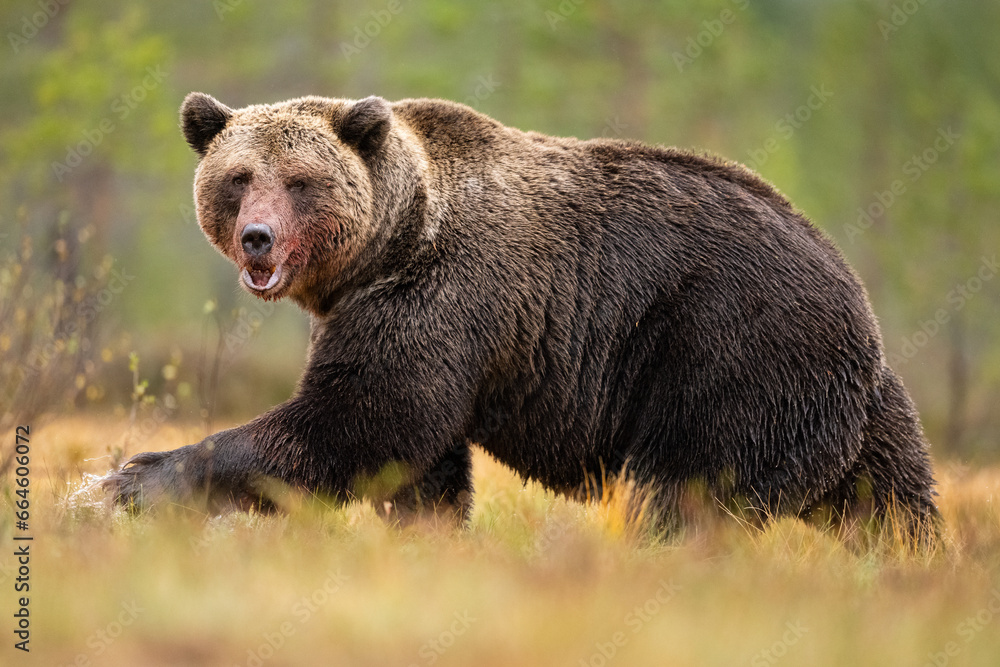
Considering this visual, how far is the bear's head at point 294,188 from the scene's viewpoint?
511 cm

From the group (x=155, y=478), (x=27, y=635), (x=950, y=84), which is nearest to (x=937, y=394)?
(x=950, y=84)

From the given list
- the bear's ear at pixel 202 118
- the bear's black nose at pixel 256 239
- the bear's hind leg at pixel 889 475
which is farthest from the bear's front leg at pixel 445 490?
the bear's ear at pixel 202 118

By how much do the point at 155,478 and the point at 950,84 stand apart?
16310 millimetres

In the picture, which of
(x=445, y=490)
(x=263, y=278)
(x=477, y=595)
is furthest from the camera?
(x=445, y=490)

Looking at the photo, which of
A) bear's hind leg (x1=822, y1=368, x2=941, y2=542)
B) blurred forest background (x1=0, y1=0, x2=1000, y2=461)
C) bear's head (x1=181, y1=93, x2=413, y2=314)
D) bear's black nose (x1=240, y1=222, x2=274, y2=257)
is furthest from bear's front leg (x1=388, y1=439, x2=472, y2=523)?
blurred forest background (x1=0, y1=0, x2=1000, y2=461)

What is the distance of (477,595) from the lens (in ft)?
11.5

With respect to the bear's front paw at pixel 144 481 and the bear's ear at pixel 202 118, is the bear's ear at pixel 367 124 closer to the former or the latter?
the bear's ear at pixel 202 118

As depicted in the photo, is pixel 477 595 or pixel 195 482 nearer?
pixel 477 595

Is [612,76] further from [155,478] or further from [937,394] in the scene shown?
[155,478]

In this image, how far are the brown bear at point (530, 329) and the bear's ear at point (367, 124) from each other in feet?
0.04

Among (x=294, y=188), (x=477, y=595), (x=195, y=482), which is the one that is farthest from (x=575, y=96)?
(x=477, y=595)

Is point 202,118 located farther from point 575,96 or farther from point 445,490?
point 575,96

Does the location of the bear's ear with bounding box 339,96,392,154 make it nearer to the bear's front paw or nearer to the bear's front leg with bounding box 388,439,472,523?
the bear's front leg with bounding box 388,439,472,523

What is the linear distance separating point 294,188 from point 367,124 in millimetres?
525
